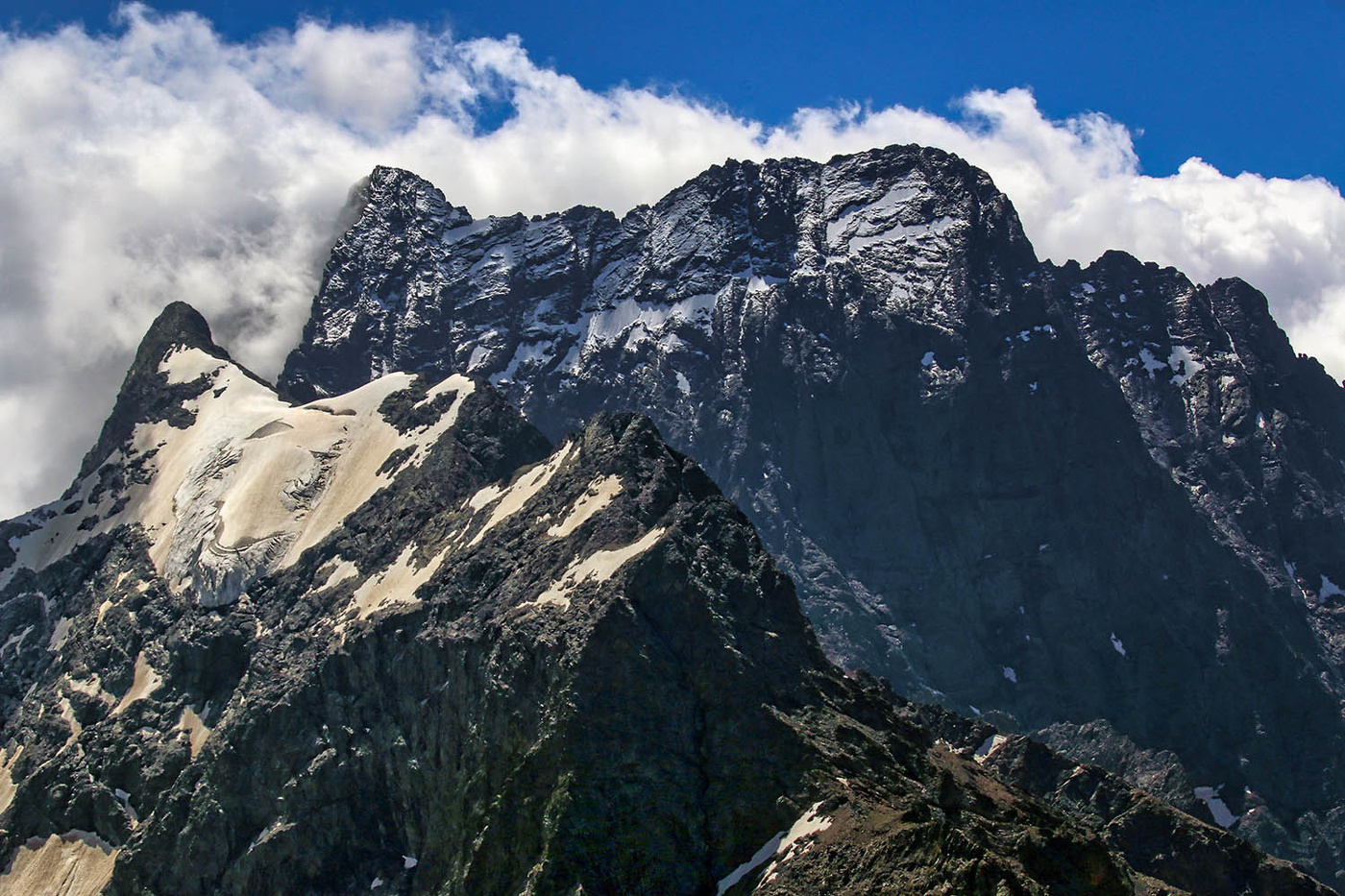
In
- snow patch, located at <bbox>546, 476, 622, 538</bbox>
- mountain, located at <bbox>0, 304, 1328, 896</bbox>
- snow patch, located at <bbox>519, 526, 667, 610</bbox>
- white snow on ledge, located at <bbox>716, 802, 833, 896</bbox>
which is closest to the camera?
white snow on ledge, located at <bbox>716, 802, 833, 896</bbox>

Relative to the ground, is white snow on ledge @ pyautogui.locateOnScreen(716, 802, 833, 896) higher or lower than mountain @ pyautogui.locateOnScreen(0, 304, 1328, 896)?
lower

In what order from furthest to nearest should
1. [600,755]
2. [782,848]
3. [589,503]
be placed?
[589,503], [600,755], [782,848]

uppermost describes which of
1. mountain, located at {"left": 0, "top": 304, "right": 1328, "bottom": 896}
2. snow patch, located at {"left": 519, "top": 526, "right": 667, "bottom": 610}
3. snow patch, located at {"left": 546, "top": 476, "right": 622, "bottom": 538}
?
snow patch, located at {"left": 546, "top": 476, "right": 622, "bottom": 538}

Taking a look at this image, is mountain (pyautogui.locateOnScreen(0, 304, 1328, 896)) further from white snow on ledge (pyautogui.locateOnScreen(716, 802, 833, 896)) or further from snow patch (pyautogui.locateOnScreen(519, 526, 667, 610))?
snow patch (pyautogui.locateOnScreen(519, 526, 667, 610))

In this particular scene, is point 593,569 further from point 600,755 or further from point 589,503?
point 600,755

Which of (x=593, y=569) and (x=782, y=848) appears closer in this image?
(x=782, y=848)

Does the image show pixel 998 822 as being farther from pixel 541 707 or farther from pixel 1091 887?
pixel 541 707

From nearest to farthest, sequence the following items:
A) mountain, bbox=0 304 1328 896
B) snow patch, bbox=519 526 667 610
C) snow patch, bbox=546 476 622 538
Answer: mountain, bbox=0 304 1328 896 < snow patch, bbox=519 526 667 610 < snow patch, bbox=546 476 622 538

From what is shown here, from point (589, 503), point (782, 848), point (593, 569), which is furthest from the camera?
point (589, 503)

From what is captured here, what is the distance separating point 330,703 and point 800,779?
68337mm

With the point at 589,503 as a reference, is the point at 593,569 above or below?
below

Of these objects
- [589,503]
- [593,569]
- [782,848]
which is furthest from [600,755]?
[589,503]

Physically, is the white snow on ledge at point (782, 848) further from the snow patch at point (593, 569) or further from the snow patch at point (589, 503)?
the snow patch at point (589, 503)

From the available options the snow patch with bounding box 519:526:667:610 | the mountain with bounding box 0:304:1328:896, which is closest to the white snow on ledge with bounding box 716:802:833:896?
the mountain with bounding box 0:304:1328:896
